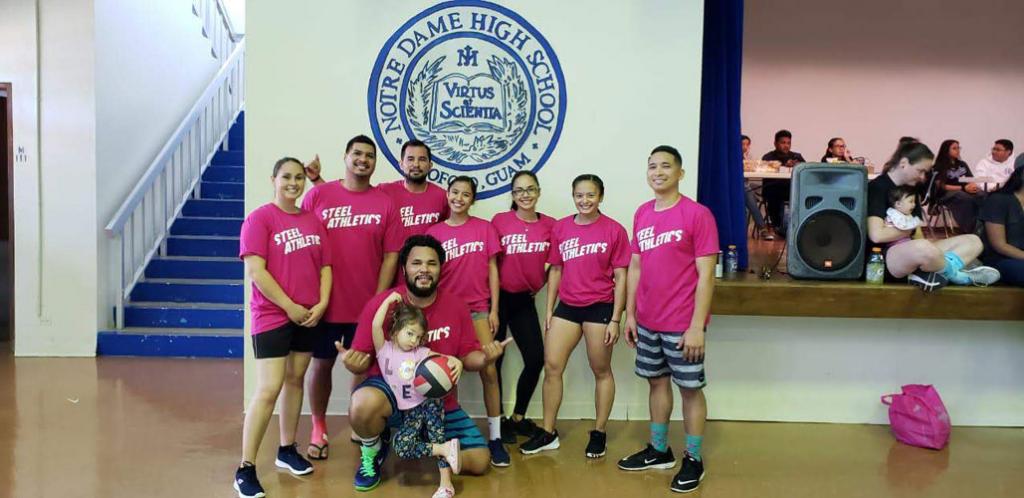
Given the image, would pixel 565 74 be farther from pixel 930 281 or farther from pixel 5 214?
pixel 5 214

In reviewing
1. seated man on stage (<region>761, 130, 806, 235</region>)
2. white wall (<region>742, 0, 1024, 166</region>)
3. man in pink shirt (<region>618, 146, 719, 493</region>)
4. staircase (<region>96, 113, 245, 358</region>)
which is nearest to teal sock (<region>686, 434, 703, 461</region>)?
man in pink shirt (<region>618, 146, 719, 493</region>)

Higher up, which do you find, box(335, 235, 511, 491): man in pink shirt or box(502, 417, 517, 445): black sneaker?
box(335, 235, 511, 491): man in pink shirt

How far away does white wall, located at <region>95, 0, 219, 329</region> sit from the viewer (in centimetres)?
574

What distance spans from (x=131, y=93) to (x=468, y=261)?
3.86m

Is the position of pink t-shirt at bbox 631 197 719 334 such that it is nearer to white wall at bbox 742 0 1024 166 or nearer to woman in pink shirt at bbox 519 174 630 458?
woman in pink shirt at bbox 519 174 630 458

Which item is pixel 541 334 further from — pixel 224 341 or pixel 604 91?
pixel 224 341

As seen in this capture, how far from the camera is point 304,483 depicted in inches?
136

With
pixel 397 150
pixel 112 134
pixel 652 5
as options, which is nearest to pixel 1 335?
pixel 112 134

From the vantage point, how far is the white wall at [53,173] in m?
5.57

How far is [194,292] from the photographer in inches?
245

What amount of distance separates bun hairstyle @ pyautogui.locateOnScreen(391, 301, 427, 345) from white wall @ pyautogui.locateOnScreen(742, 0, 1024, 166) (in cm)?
809

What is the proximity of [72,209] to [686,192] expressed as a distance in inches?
167

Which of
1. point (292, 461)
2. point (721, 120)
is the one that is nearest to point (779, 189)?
point (721, 120)

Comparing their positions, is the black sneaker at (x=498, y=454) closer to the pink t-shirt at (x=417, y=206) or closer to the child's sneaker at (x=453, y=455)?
the child's sneaker at (x=453, y=455)
